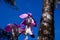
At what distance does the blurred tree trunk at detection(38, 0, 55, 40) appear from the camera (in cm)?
227

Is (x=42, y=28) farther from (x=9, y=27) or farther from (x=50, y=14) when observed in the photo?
(x=9, y=27)

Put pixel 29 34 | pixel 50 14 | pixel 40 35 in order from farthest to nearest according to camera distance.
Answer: pixel 50 14 < pixel 40 35 < pixel 29 34

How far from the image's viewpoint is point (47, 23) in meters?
2.35

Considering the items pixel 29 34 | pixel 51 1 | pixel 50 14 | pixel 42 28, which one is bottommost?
pixel 29 34

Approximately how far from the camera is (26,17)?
7.24 feet

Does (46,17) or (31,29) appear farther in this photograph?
(46,17)

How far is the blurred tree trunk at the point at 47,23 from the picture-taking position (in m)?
2.27

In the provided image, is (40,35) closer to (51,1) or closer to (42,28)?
(42,28)

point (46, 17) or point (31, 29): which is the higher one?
point (46, 17)

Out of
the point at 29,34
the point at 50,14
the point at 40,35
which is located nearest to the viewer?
the point at 29,34

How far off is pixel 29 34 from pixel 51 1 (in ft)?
2.04

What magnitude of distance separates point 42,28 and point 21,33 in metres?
0.23

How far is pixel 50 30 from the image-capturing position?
2303mm

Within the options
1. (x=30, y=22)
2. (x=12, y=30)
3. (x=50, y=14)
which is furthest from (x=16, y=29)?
(x=50, y=14)
